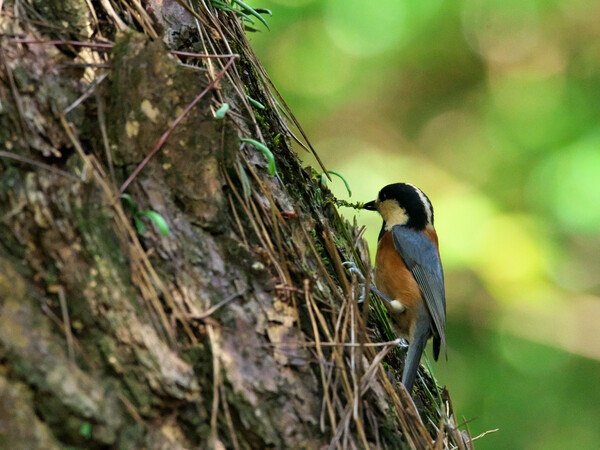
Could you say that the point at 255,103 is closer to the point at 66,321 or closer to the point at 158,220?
the point at 158,220

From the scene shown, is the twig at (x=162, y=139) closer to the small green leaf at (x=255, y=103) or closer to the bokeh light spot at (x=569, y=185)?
the small green leaf at (x=255, y=103)

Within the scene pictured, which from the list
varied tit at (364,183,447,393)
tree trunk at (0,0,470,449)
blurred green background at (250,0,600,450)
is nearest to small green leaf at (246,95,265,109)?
tree trunk at (0,0,470,449)

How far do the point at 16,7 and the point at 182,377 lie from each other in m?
1.13

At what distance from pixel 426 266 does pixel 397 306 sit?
1.17 ft

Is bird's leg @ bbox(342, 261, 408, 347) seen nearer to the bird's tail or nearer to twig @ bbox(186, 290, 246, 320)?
the bird's tail

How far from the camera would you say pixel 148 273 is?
1590 mm

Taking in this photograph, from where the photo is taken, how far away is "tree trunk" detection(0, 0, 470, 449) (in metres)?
1.40

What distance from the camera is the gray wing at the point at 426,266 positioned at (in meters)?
3.61

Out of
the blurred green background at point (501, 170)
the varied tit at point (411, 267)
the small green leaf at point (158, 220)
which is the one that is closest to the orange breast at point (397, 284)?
the varied tit at point (411, 267)

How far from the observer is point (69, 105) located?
163 centimetres

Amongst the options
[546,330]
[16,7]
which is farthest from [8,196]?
[546,330]

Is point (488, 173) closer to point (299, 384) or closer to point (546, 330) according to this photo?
point (546, 330)

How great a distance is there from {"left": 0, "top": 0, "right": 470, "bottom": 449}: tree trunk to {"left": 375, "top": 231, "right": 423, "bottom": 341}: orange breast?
5.09 ft

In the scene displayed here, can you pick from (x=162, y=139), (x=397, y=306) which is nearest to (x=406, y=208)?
(x=397, y=306)
